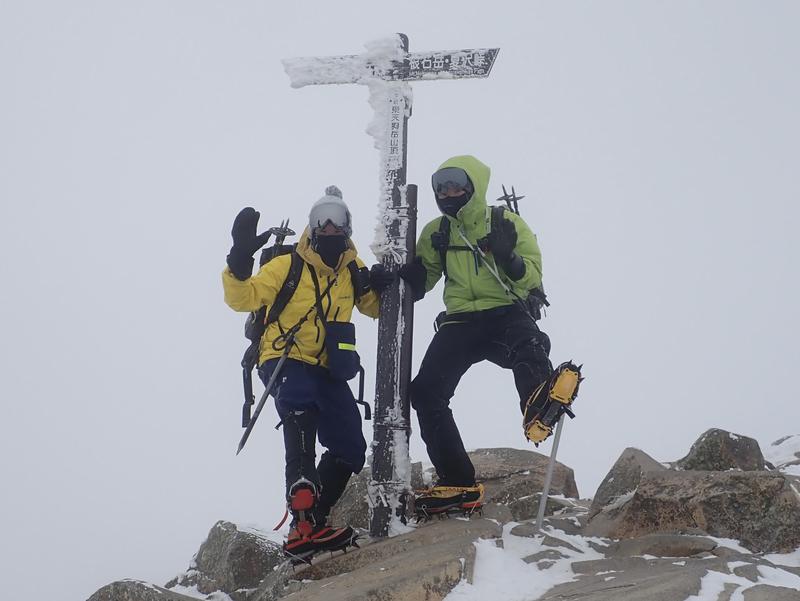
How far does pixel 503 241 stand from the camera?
21.9ft

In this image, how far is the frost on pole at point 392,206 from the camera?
678 centimetres

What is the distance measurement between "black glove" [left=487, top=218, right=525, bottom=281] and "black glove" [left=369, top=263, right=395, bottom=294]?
955 mm

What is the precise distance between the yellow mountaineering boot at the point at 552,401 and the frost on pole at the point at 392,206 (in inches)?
50.8

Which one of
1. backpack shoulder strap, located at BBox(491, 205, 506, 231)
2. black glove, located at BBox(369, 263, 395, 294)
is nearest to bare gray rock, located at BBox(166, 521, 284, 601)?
black glove, located at BBox(369, 263, 395, 294)

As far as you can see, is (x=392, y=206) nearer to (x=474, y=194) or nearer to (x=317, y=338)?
(x=474, y=194)

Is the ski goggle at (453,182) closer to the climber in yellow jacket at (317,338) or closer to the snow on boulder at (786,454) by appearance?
the climber in yellow jacket at (317,338)

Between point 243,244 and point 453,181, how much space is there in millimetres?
1975

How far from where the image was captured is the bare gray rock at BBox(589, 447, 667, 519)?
768 cm

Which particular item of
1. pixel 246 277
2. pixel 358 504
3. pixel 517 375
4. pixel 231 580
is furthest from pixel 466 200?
pixel 231 580

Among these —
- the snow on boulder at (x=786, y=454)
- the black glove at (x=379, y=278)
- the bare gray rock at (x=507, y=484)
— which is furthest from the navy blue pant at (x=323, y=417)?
the snow on boulder at (x=786, y=454)

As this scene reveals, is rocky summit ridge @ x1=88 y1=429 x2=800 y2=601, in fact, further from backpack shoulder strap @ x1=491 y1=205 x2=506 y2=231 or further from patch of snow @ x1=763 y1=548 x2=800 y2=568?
backpack shoulder strap @ x1=491 y1=205 x2=506 y2=231

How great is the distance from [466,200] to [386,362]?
1.64 meters

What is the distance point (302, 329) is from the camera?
6602 mm

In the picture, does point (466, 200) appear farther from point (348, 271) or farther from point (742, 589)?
point (742, 589)
